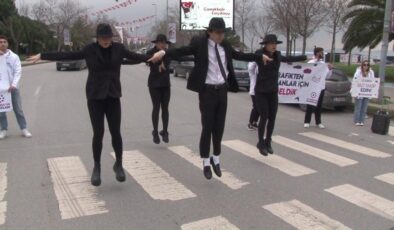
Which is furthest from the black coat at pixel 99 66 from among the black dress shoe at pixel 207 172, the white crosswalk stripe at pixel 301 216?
the white crosswalk stripe at pixel 301 216

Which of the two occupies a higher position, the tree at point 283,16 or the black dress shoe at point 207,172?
the tree at point 283,16

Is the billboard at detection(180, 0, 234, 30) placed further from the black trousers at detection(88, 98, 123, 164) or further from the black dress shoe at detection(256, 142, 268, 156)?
the black trousers at detection(88, 98, 123, 164)

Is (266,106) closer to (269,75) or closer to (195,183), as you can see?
(269,75)

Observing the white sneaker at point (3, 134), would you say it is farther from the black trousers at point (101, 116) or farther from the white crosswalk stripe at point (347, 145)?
the white crosswalk stripe at point (347, 145)

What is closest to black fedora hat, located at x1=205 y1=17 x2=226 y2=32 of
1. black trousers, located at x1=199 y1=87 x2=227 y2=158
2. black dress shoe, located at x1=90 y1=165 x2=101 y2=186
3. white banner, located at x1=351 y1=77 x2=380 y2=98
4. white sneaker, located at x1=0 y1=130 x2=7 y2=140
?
black trousers, located at x1=199 y1=87 x2=227 y2=158

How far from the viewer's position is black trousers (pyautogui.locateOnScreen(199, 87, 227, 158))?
19.6 ft

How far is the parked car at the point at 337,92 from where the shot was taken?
13.9 metres

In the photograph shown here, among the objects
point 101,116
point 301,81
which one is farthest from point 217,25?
point 301,81

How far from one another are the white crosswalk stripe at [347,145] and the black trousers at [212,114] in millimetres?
3344

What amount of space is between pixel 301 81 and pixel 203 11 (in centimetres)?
2432

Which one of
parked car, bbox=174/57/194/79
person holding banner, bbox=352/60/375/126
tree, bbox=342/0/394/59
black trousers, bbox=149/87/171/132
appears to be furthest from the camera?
parked car, bbox=174/57/194/79

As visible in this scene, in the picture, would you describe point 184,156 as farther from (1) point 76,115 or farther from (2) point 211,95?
(1) point 76,115

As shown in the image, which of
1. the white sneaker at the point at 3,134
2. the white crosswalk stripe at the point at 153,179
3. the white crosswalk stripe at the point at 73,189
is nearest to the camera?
the white crosswalk stripe at the point at 73,189

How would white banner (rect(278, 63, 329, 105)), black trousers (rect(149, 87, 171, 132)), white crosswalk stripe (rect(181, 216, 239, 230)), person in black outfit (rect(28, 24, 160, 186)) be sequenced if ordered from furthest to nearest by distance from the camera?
white banner (rect(278, 63, 329, 105))
black trousers (rect(149, 87, 171, 132))
person in black outfit (rect(28, 24, 160, 186))
white crosswalk stripe (rect(181, 216, 239, 230))
